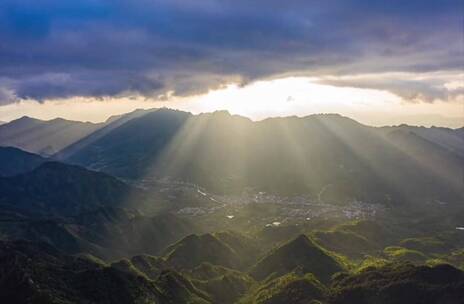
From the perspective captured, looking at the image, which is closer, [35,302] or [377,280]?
[35,302]

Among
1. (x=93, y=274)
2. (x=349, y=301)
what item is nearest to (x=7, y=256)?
(x=93, y=274)

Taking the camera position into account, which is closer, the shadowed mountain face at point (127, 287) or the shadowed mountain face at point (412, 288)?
the shadowed mountain face at point (127, 287)

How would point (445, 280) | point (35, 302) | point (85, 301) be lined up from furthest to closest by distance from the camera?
point (445, 280) < point (85, 301) < point (35, 302)

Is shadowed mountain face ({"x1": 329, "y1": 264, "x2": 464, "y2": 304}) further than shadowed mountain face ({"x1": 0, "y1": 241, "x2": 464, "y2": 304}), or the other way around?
shadowed mountain face ({"x1": 329, "y1": 264, "x2": 464, "y2": 304})

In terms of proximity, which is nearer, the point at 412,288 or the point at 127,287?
the point at 412,288

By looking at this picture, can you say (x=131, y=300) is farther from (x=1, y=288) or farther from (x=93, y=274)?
(x=1, y=288)

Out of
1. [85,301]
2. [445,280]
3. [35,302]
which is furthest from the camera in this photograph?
[445,280]

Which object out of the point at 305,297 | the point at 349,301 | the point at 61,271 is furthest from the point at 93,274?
the point at 349,301

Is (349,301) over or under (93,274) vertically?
under

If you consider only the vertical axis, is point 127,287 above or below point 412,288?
above
